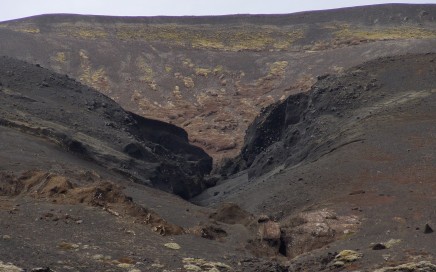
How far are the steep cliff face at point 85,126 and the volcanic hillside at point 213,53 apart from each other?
11.0 m

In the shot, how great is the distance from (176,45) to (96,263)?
48417 millimetres

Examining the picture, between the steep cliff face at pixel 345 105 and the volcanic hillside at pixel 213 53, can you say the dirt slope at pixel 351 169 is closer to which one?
the steep cliff face at pixel 345 105

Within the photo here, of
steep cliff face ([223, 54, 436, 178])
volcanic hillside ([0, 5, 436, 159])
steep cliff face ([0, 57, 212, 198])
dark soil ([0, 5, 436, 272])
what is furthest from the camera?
volcanic hillside ([0, 5, 436, 159])

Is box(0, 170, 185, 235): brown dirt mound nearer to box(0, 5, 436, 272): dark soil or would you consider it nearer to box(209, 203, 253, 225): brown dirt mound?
box(0, 5, 436, 272): dark soil

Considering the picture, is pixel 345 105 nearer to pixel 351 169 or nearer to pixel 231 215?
pixel 351 169

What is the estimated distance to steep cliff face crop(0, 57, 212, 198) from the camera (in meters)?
27.0

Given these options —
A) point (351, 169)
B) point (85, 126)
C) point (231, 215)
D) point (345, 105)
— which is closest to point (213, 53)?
point (345, 105)

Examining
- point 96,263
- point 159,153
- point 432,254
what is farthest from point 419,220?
point 159,153

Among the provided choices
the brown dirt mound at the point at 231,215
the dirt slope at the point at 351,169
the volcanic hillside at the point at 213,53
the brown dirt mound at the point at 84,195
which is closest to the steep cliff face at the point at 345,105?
the dirt slope at the point at 351,169

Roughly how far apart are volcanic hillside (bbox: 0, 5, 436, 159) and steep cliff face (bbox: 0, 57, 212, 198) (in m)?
11.0

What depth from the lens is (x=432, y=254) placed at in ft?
51.7

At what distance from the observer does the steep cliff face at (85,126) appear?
27.0m

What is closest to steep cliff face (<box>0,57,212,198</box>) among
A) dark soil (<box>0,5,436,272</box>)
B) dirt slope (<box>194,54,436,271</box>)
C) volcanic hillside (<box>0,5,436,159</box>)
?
dark soil (<box>0,5,436,272</box>)

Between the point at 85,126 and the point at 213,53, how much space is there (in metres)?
31.0
